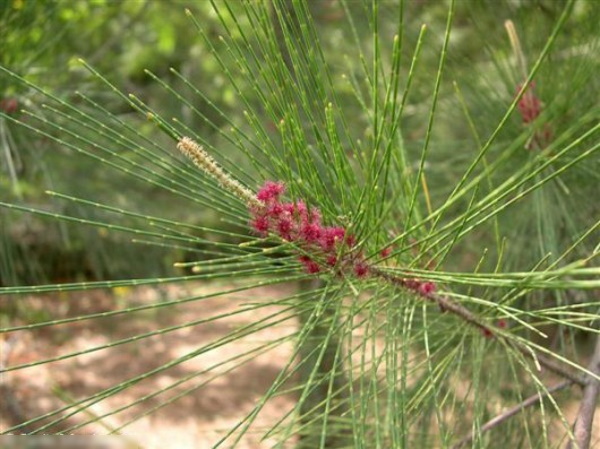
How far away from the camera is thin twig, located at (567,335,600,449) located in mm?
841

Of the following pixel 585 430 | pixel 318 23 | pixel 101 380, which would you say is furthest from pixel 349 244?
pixel 101 380

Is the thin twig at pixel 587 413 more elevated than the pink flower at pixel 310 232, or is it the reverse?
the pink flower at pixel 310 232

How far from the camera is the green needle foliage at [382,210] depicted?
70cm

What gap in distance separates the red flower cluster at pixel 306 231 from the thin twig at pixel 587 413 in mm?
339

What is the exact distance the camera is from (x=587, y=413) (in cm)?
88

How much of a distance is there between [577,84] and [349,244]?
64cm

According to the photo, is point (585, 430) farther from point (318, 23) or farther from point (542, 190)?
point (318, 23)

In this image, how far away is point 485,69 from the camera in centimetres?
184

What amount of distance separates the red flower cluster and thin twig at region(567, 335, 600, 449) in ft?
1.11

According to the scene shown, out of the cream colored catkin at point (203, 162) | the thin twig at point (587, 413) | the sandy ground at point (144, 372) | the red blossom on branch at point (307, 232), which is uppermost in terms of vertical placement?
the cream colored catkin at point (203, 162)

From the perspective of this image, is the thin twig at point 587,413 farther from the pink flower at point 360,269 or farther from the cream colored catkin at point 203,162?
the cream colored catkin at point 203,162

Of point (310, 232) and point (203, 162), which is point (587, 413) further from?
point (203, 162)

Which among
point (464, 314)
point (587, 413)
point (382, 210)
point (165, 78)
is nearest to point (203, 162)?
point (382, 210)

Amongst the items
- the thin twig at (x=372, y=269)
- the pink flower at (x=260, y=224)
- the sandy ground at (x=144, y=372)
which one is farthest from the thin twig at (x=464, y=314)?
the sandy ground at (x=144, y=372)
